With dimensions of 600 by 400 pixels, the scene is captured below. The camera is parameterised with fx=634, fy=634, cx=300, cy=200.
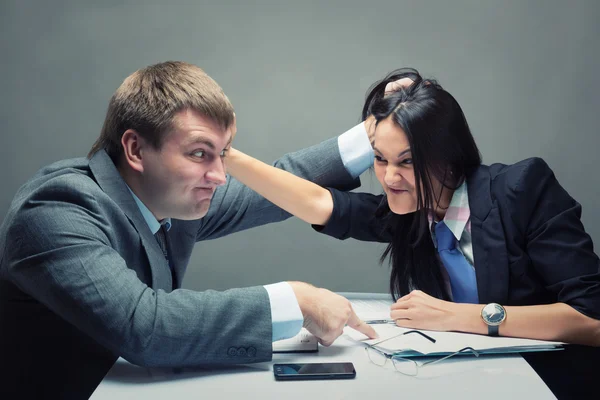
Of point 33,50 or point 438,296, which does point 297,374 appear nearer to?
point 438,296

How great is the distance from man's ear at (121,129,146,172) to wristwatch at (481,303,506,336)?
35.7 inches

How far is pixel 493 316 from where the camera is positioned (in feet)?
5.02

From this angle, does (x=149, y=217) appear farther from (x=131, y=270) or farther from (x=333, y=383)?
(x=333, y=383)

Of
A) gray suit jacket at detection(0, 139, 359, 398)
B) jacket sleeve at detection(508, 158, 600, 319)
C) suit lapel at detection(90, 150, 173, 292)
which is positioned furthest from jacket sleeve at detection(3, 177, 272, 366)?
jacket sleeve at detection(508, 158, 600, 319)

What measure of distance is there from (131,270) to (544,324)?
973 mm

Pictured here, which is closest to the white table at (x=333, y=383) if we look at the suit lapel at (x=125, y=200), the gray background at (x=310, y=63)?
the suit lapel at (x=125, y=200)

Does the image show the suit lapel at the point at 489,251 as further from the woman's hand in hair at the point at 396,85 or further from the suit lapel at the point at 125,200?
the suit lapel at the point at 125,200

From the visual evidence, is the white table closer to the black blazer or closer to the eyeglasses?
the eyeglasses

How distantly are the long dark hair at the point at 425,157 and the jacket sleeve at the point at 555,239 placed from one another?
173 millimetres

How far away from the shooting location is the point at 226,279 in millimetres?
3043

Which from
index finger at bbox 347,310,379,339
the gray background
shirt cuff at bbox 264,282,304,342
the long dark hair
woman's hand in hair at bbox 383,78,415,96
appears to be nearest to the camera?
shirt cuff at bbox 264,282,304,342

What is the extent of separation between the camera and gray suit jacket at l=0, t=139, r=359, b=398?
1253mm

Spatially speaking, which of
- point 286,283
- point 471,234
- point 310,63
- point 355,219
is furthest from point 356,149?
point 310,63

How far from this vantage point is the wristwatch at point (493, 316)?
5.01 ft
